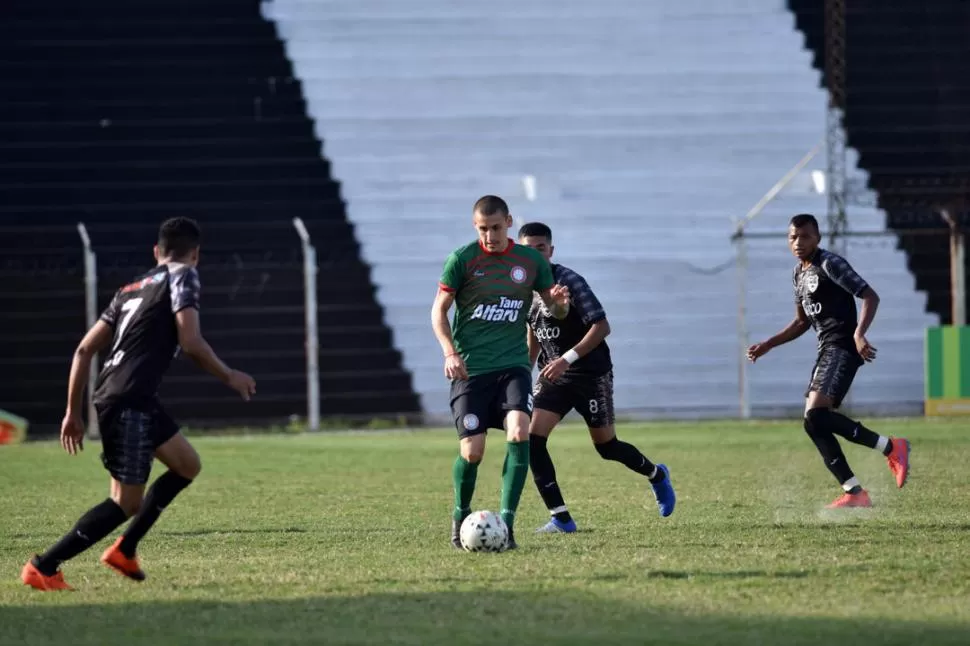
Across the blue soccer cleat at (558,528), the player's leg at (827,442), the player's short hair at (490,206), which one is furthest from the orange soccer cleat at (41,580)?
the player's leg at (827,442)

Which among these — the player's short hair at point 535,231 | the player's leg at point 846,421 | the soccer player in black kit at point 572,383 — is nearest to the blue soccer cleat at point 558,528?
the soccer player in black kit at point 572,383

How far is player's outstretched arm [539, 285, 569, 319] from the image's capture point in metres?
8.86

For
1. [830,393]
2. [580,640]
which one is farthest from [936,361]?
[580,640]

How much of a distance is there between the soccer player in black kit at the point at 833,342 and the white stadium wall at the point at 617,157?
11813mm

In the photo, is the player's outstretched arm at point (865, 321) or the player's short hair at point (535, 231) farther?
the player's outstretched arm at point (865, 321)

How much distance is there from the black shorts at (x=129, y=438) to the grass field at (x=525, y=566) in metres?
0.56

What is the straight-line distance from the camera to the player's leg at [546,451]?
367 inches

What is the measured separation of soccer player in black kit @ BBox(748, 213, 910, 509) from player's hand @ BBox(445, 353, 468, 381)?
11.0ft

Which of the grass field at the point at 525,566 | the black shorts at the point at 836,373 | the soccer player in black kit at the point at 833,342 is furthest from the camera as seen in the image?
the black shorts at the point at 836,373

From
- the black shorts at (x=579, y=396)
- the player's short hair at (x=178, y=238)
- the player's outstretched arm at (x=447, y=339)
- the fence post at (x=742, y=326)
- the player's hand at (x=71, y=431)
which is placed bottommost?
the fence post at (x=742, y=326)

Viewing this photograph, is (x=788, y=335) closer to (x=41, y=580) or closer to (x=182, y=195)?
(x=41, y=580)

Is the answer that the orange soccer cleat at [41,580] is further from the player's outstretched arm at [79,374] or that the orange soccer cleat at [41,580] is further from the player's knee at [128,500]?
the player's outstretched arm at [79,374]

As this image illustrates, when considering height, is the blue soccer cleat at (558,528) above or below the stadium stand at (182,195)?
below

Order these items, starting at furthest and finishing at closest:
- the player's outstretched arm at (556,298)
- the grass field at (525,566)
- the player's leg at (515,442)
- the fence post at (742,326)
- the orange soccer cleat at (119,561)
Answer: the fence post at (742,326)
the player's outstretched arm at (556,298)
the player's leg at (515,442)
the orange soccer cleat at (119,561)
the grass field at (525,566)
